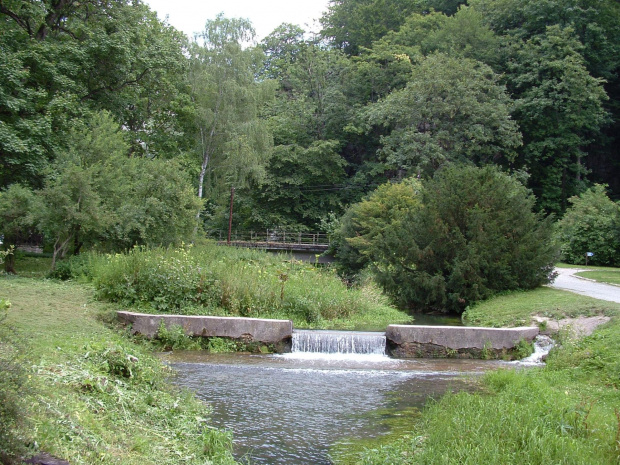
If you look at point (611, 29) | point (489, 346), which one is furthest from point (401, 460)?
point (611, 29)

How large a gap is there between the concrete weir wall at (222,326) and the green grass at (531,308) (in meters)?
6.72

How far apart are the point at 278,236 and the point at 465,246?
105ft

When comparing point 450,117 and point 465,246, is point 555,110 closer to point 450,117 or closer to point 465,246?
point 450,117

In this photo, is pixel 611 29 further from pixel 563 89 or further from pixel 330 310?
pixel 330 310

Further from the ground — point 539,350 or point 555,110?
point 555,110

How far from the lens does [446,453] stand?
559 cm

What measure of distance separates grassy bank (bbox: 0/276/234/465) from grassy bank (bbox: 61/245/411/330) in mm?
3943

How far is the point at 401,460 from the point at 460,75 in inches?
1547

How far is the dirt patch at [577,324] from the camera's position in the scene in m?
12.5

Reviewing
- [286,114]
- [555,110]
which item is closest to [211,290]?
[555,110]

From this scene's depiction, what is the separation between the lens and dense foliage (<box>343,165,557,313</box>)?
762 inches

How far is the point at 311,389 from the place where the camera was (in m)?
9.41

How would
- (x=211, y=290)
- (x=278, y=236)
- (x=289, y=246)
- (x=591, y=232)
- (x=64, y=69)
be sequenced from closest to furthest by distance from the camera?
(x=211, y=290)
(x=64, y=69)
(x=591, y=232)
(x=289, y=246)
(x=278, y=236)

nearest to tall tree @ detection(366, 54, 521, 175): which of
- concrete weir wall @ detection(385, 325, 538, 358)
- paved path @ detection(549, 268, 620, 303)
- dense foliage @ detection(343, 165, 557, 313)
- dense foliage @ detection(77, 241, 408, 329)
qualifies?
paved path @ detection(549, 268, 620, 303)
